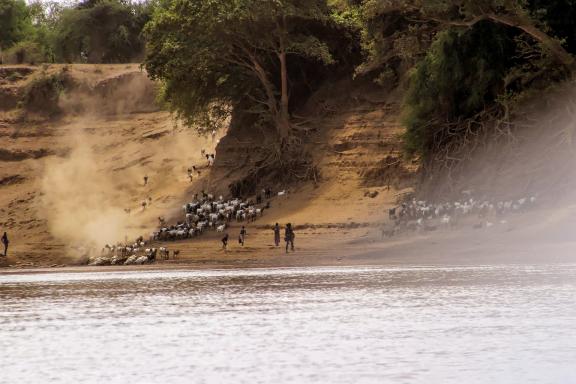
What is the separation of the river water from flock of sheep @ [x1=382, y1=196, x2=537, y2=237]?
8.48 meters

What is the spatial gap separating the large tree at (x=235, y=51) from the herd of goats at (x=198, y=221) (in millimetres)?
3497

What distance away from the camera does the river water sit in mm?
13969

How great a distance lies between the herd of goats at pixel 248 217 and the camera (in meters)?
36.1

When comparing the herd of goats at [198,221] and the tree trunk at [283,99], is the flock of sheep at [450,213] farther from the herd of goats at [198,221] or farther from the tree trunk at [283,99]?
the tree trunk at [283,99]

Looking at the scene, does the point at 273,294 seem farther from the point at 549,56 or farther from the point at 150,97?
the point at 150,97

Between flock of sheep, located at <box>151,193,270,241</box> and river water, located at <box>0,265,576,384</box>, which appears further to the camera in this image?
flock of sheep, located at <box>151,193,270,241</box>

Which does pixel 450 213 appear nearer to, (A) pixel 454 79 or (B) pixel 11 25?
(A) pixel 454 79

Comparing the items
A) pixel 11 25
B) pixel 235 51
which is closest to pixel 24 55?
pixel 11 25

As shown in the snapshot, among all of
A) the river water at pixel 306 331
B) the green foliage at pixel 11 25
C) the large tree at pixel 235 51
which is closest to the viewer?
the river water at pixel 306 331

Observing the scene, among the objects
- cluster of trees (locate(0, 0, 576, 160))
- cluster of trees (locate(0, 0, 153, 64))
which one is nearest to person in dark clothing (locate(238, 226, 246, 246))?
cluster of trees (locate(0, 0, 576, 160))

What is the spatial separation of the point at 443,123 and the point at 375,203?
4630mm

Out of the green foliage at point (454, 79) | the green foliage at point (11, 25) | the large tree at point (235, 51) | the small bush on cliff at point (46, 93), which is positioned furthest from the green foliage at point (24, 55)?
the green foliage at point (454, 79)

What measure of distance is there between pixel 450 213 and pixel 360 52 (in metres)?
14.5

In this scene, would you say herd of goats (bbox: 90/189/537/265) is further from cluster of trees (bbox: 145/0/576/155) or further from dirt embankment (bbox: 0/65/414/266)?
cluster of trees (bbox: 145/0/576/155)
